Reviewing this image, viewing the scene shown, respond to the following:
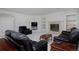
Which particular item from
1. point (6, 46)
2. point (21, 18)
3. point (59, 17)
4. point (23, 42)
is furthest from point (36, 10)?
point (6, 46)

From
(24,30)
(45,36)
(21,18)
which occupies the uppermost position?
(21,18)

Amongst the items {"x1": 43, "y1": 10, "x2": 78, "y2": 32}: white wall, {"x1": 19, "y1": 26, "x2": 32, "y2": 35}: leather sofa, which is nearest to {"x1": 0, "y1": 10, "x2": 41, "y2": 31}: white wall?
{"x1": 19, "y1": 26, "x2": 32, "y2": 35}: leather sofa

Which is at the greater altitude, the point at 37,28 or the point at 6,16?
the point at 6,16

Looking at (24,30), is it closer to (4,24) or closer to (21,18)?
(21,18)

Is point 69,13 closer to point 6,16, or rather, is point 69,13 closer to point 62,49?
point 62,49

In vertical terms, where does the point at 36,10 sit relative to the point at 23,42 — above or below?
above

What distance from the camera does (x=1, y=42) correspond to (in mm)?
2086

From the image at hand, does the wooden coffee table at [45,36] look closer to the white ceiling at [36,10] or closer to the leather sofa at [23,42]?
the leather sofa at [23,42]

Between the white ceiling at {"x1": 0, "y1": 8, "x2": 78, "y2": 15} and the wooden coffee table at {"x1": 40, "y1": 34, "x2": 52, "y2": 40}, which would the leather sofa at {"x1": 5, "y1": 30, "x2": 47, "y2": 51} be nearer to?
the wooden coffee table at {"x1": 40, "y1": 34, "x2": 52, "y2": 40}

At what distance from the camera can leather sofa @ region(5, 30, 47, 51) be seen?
2.07m

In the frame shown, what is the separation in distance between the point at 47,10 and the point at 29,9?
278 mm

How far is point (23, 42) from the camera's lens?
209cm
